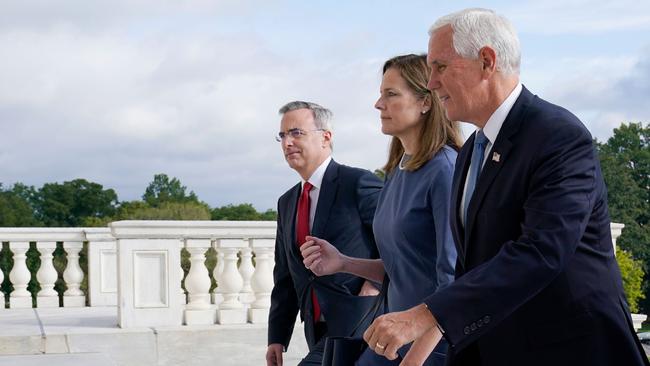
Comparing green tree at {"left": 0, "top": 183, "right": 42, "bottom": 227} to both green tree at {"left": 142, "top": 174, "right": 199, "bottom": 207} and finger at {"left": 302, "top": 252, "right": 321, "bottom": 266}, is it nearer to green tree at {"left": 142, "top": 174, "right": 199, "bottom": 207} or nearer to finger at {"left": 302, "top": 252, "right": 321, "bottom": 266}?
green tree at {"left": 142, "top": 174, "right": 199, "bottom": 207}

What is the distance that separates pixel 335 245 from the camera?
488cm

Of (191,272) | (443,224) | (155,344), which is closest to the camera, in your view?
(443,224)

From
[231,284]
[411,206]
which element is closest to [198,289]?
[231,284]

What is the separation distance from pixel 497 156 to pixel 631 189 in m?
72.2

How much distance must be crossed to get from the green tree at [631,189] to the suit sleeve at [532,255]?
67.3m

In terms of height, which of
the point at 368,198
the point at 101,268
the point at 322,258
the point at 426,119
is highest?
the point at 426,119

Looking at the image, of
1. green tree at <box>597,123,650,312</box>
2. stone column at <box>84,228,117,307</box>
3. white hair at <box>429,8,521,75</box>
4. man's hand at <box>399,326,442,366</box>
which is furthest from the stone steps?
green tree at <box>597,123,650,312</box>

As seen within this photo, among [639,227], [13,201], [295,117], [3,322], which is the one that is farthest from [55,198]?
[295,117]

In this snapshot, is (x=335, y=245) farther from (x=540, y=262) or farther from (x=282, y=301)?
(x=540, y=262)

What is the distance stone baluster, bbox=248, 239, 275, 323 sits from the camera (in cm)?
936

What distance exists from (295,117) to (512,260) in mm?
2946

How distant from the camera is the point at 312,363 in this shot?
14.6 ft

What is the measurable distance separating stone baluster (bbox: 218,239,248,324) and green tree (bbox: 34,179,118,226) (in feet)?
144

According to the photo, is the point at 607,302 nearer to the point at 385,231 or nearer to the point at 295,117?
the point at 385,231
